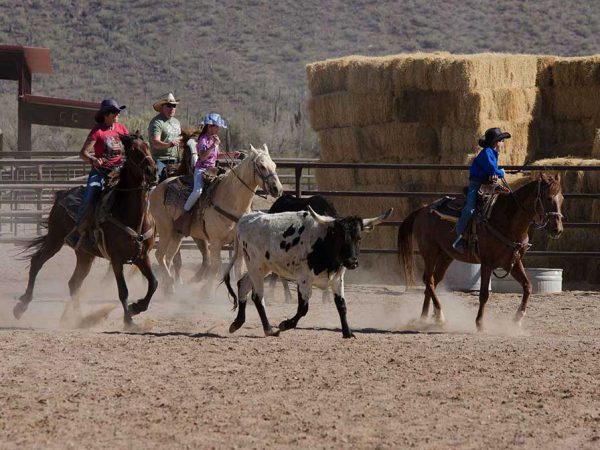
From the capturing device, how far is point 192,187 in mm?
14070

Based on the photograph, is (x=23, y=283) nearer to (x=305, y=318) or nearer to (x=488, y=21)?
(x=305, y=318)

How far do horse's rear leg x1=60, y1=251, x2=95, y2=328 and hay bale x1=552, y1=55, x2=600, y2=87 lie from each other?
29.3 ft

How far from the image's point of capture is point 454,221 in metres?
11.9

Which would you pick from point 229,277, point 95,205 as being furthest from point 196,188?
point 229,277

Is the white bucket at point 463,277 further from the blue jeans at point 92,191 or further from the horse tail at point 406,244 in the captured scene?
the blue jeans at point 92,191

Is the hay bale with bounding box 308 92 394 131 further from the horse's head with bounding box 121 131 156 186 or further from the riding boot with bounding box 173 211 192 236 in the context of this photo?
the horse's head with bounding box 121 131 156 186

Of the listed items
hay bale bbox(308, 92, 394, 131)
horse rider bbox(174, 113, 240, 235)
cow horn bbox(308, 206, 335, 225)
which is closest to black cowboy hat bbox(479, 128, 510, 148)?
cow horn bbox(308, 206, 335, 225)

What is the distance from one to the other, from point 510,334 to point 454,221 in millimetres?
1387

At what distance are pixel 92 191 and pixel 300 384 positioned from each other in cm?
406

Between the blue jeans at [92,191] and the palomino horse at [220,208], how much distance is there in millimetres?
1773

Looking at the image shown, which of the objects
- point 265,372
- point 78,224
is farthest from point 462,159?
point 265,372

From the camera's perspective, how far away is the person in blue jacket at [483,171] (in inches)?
449

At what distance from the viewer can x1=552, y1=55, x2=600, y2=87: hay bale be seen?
1798 centimetres

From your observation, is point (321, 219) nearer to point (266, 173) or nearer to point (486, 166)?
point (486, 166)
